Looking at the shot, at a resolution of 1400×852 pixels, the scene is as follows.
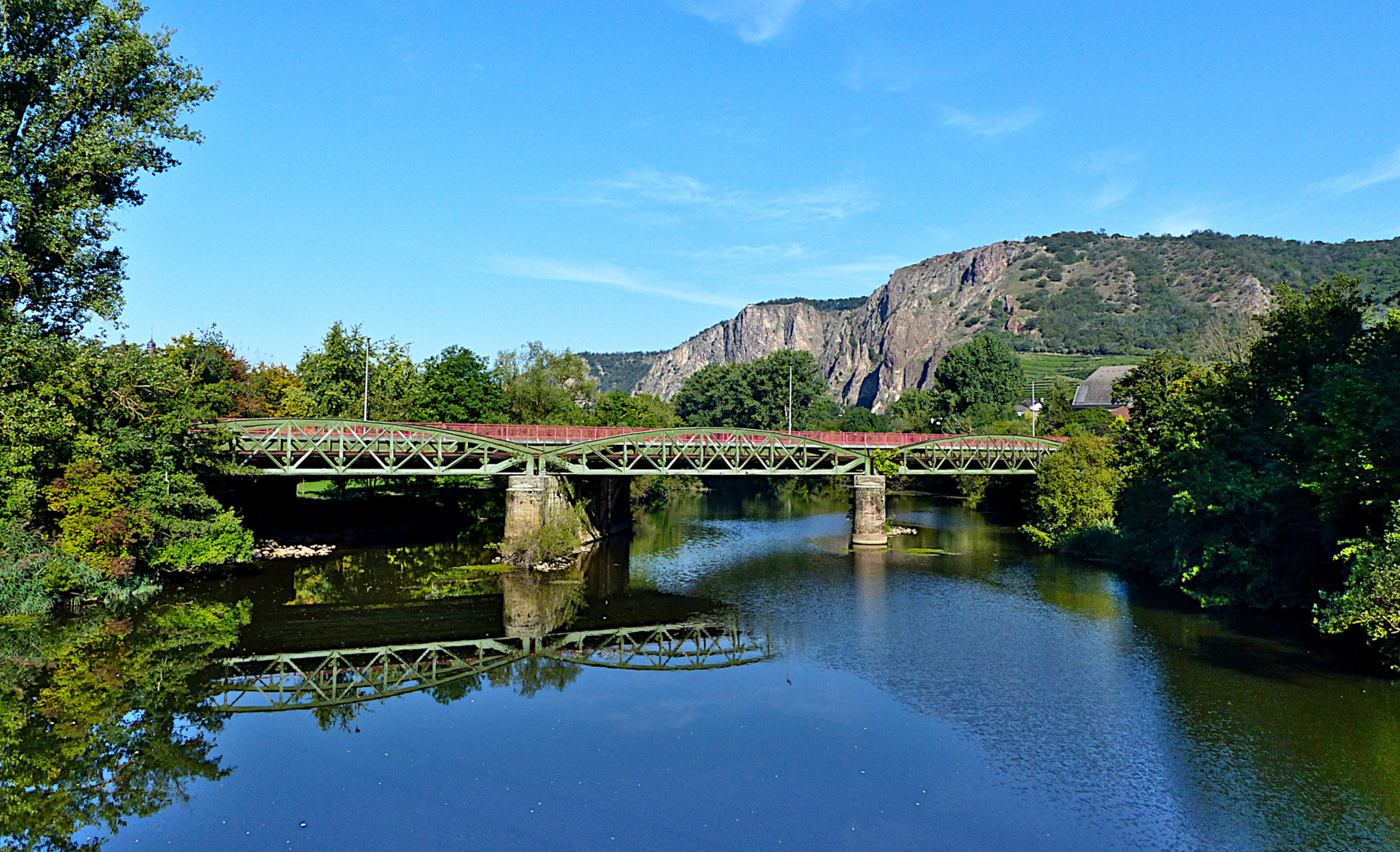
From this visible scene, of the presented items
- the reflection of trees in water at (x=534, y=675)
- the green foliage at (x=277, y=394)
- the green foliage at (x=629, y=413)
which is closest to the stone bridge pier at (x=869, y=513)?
the green foliage at (x=629, y=413)

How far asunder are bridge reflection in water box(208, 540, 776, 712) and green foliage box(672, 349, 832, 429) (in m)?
98.7

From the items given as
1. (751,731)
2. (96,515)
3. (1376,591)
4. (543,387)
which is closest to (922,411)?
(543,387)

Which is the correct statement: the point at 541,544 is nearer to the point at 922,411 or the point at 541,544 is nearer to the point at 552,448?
the point at 552,448

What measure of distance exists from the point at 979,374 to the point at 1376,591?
116233 mm

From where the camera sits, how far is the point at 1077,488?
63281mm

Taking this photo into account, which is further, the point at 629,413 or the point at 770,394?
the point at 770,394

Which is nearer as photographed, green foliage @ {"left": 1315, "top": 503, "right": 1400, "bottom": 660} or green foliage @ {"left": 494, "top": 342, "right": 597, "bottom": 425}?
green foliage @ {"left": 1315, "top": 503, "right": 1400, "bottom": 660}

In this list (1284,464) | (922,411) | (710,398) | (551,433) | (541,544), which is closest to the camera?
(1284,464)

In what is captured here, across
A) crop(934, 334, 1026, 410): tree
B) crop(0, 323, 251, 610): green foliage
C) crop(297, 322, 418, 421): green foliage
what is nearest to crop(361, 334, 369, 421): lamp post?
crop(297, 322, 418, 421): green foliage

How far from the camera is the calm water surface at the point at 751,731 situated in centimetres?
1917

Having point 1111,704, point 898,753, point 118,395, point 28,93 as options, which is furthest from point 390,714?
point 28,93

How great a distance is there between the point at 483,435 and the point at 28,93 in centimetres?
2785

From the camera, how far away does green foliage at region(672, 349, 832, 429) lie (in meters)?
146

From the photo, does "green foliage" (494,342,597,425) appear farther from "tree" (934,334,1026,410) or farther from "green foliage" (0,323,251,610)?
"tree" (934,334,1026,410)
